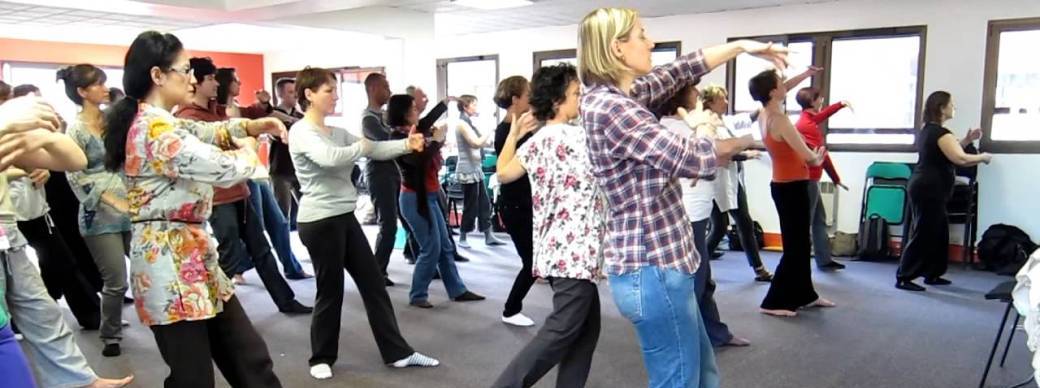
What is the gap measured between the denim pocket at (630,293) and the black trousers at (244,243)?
3.05 metres

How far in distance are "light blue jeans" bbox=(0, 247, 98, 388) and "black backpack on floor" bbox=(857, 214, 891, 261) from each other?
18.6ft

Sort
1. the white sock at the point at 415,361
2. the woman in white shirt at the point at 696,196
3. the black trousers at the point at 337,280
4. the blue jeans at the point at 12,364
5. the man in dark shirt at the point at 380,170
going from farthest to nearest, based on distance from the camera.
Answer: the man in dark shirt at the point at 380,170, the white sock at the point at 415,361, the woman in white shirt at the point at 696,196, the black trousers at the point at 337,280, the blue jeans at the point at 12,364

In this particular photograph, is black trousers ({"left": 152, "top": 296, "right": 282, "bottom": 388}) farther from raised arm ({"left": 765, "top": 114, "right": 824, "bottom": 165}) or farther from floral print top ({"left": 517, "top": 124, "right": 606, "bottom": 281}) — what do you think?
raised arm ({"left": 765, "top": 114, "right": 824, "bottom": 165})

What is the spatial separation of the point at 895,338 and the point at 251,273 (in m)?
4.55

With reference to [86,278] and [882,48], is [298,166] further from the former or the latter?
[882,48]

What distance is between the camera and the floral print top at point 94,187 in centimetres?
350

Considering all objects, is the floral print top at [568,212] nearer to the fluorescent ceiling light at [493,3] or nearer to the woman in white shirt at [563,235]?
the woman in white shirt at [563,235]

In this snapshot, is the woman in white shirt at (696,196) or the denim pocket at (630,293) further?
the woman in white shirt at (696,196)

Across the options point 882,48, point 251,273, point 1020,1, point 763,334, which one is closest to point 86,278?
point 251,273

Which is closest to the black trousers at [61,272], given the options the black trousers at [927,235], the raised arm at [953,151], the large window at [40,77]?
the black trousers at [927,235]

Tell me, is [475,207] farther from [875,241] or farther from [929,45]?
[929,45]

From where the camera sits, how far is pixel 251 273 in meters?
5.87

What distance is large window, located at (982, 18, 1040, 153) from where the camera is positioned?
5.86 meters

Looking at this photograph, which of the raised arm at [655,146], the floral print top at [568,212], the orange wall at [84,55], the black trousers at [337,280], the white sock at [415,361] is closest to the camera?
the raised arm at [655,146]
